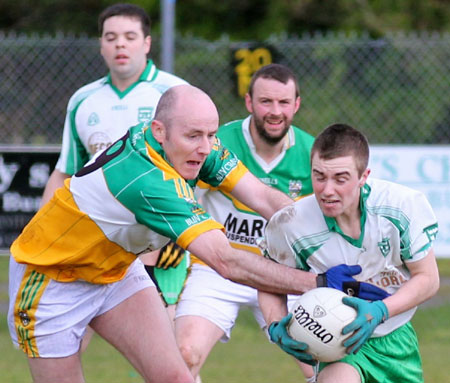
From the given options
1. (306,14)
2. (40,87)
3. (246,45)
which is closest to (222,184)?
(246,45)

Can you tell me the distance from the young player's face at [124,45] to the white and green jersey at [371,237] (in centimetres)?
197

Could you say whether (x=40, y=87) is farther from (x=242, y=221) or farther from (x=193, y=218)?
(x=193, y=218)

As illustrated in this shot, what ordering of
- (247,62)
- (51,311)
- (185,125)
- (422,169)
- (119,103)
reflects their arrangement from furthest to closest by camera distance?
(247,62)
(422,169)
(119,103)
(51,311)
(185,125)

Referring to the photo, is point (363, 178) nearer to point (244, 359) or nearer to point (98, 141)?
point (98, 141)

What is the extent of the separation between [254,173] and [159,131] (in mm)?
1694

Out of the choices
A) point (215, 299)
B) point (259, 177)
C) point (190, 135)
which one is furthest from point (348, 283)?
point (259, 177)

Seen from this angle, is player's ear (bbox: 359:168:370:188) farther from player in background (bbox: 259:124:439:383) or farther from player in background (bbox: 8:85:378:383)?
player in background (bbox: 8:85:378:383)

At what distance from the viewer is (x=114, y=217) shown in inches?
164

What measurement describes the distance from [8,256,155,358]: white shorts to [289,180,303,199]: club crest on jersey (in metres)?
1.61

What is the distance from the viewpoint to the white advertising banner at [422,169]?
822cm

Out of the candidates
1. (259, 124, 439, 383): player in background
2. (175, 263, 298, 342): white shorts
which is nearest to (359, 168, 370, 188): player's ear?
(259, 124, 439, 383): player in background

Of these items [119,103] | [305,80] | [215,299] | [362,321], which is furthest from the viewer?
[305,80]

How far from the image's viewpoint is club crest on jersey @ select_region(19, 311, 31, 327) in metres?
4.47

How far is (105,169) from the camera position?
4.14 metres
